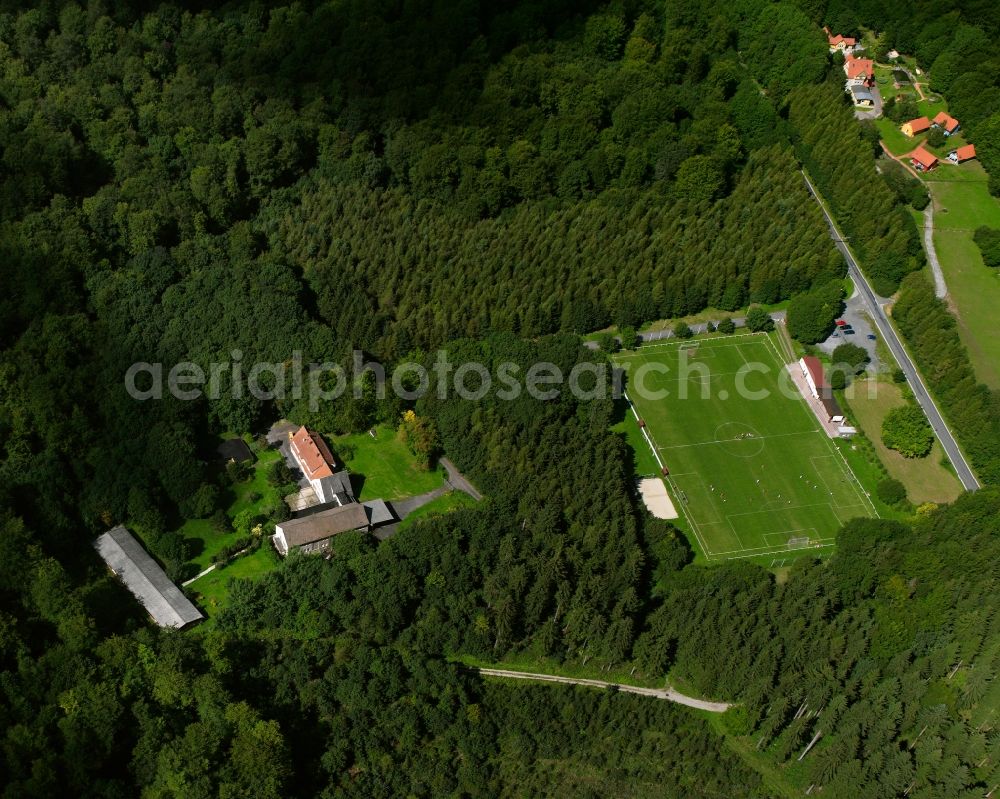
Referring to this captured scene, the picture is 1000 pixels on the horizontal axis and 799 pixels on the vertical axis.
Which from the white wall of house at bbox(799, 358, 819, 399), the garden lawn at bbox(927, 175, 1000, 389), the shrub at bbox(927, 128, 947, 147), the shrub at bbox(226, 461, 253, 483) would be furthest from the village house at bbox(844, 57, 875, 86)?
the shrub at bbox(226, 461, 253, 483)

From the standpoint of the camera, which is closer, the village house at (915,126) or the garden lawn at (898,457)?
the garden lawn at (898,457)

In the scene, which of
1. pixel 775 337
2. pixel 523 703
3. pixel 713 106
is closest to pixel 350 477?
pixel 523 703

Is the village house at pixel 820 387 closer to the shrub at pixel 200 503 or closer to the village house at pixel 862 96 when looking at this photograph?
the village house at pixel 862 96

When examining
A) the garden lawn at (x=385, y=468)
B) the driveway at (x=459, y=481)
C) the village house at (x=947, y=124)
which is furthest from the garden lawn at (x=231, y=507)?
the village house at (x=947, y=124)

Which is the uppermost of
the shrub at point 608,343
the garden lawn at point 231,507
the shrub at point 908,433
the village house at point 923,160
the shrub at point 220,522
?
the shrub at point 220,522

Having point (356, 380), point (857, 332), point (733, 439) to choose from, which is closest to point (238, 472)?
point (356, 380)

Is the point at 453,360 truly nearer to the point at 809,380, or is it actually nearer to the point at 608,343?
the point at 608,343

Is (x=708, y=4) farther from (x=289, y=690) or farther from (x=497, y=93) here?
(x=289, y=690)
